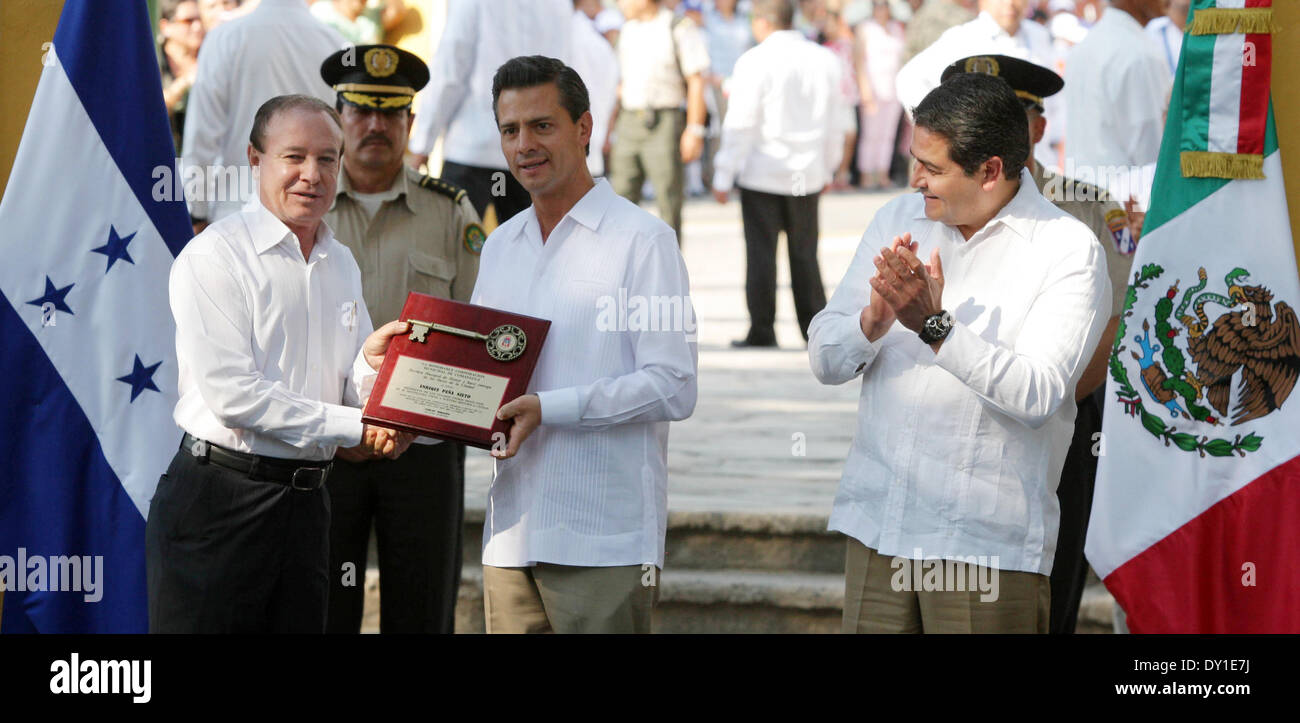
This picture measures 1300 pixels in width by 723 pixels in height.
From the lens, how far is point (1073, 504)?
4723mm

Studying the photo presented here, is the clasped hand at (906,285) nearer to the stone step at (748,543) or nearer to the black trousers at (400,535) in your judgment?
the black trousers at (400,535)

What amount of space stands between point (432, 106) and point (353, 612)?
2.88 m

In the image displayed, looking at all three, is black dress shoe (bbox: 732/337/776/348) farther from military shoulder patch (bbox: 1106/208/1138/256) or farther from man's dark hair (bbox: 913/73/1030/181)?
man's dark hair (bbox: 913/73/1030/181)

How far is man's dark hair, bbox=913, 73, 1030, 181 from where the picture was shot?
11.6 ft

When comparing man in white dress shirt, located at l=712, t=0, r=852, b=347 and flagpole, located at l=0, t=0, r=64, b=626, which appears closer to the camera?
flagpole, located at l=0, t=0, r=64, b=626

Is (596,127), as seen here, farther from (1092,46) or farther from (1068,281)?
(1068,281)

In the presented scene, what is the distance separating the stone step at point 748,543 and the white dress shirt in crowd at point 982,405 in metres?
2.19

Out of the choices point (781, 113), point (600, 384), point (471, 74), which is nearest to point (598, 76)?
point (781, 113)

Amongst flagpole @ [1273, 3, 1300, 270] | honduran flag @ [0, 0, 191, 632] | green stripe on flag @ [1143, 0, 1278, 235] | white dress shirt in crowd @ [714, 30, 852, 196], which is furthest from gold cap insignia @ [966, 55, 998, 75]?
white dress shirt in crowd @ [714, 30, 852, 196]

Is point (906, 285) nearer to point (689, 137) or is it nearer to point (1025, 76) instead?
point (1025, 76)

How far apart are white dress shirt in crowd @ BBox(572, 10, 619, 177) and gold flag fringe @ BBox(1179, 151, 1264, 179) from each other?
542 centimetres

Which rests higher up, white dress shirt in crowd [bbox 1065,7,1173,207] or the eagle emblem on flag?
white dress shirt in crowd [bbox 1065,7,1173,207]

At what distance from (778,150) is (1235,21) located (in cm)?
496
